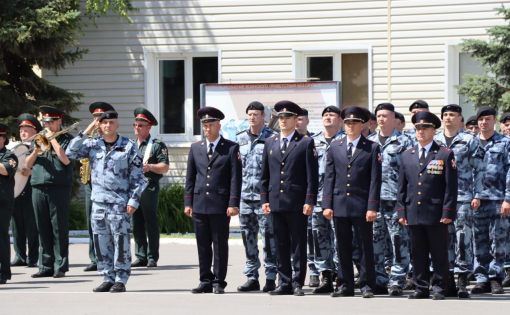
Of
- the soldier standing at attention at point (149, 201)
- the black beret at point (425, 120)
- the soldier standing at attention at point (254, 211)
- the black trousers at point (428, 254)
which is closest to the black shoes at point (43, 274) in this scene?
the soldier standing at attention at point (149, 201)

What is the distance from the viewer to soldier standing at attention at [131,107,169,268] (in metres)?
17.7

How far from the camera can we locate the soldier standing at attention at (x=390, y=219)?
14.2 meters

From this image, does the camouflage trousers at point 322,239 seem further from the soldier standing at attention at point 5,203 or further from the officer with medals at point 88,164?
the soldier standing at attention at point 5,203

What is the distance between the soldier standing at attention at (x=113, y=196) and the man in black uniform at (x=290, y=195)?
1573 millimetres

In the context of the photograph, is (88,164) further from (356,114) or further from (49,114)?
(356,114)

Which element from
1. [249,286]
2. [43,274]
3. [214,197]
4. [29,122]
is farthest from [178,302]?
[29,122]

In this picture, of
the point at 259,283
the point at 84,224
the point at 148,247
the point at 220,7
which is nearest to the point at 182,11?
the point at 220,7

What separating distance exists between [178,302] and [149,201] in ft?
15.0

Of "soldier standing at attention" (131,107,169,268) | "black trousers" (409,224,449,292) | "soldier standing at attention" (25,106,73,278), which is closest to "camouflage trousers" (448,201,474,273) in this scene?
"black trousers" (409,224,449,292)

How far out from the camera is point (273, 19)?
25.5m

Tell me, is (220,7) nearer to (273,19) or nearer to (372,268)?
(273,19)

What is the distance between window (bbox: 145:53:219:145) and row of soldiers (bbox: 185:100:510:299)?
11372mm

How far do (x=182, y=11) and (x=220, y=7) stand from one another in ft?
2.65

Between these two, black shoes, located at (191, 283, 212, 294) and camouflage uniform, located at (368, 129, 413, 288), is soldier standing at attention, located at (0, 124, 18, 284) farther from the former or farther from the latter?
camouflage uniform, located at (368, 129, 413, 288)
